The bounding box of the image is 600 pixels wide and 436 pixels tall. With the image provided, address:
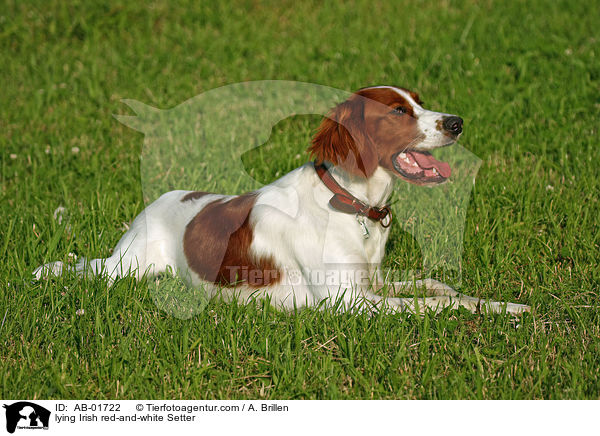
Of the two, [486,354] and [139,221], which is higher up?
[139,221]

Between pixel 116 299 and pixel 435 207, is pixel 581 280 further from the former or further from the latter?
pixel 116 299

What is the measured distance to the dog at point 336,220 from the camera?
321cm

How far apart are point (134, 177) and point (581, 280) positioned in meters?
3.39

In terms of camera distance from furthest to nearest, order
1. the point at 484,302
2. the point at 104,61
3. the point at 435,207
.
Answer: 1. the point at 104,61
2. the point at 435,207
3. the point at 484,302

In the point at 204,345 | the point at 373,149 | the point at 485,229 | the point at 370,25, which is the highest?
the point at 370,25

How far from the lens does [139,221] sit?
12.6 feet

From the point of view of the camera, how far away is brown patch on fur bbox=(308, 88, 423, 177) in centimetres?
319

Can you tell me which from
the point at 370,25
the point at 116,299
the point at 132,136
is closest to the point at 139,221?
the point at 116,299
